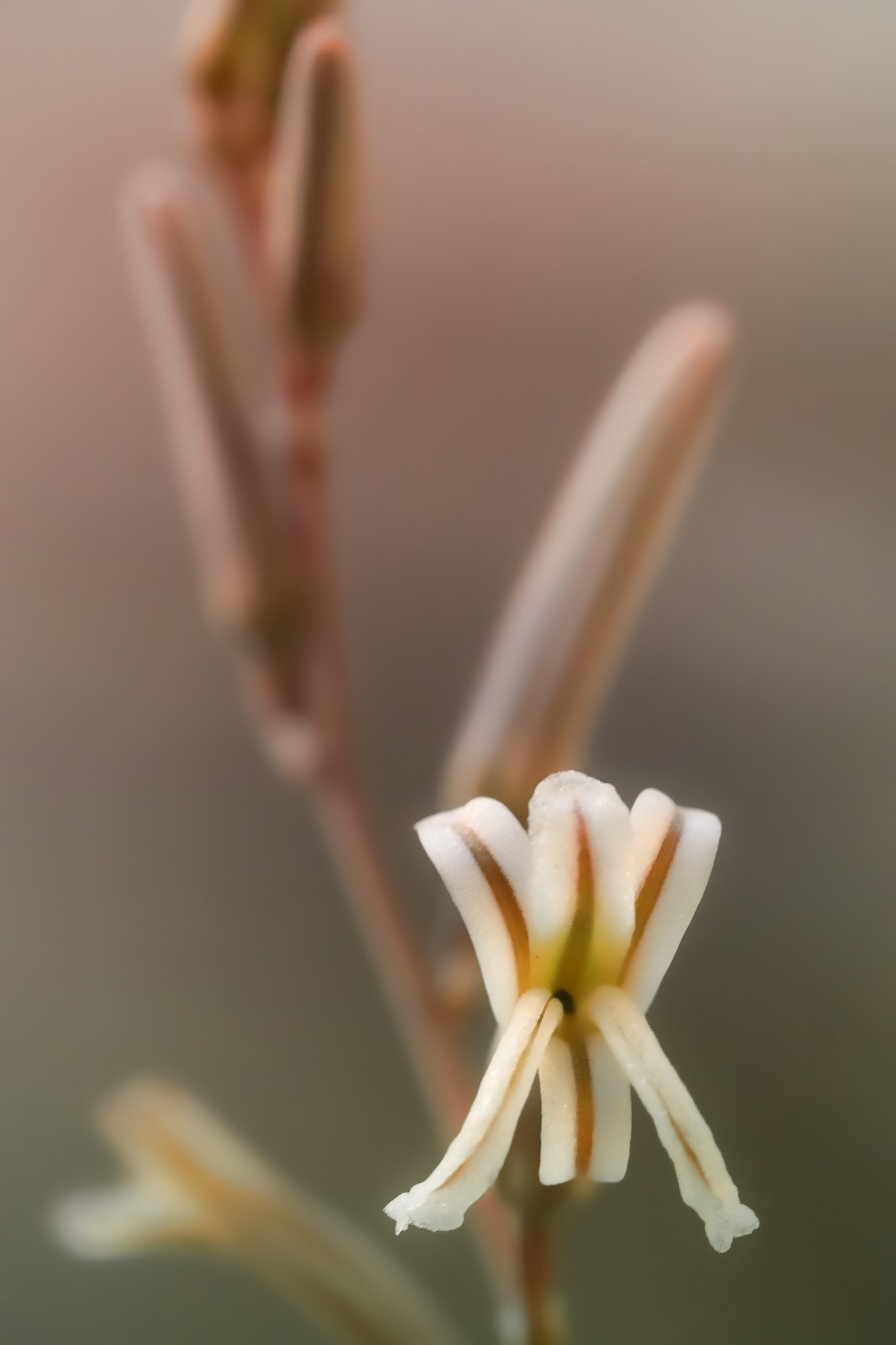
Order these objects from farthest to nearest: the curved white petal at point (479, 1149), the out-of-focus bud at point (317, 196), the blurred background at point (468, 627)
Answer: the blurred background at point (468, 627), the out-of-focus bud at point (317, 196), the curved white petal at point (479, 1149)

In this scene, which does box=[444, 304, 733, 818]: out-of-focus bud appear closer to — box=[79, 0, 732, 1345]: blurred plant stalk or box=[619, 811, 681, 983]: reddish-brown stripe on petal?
box=[79, 0, 732, 1345]: blurred plant stalk

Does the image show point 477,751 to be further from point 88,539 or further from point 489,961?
point 88,539

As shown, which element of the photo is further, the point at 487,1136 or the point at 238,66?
the point at 238,66

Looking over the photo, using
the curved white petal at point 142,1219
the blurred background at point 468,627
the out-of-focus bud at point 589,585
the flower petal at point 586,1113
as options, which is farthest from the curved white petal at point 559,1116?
the blurred background at point 468,627

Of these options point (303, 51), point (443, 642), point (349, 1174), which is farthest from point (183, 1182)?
point (303, 51)

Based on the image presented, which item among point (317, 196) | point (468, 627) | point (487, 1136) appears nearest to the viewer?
point (487, 1136)

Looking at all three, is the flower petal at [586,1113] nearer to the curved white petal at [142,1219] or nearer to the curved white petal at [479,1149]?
the curved white petal at [479,1149]

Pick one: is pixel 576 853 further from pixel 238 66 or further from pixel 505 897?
pixel 238 66

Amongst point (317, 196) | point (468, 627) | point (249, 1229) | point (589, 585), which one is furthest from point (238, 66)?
point (249, 1229)
